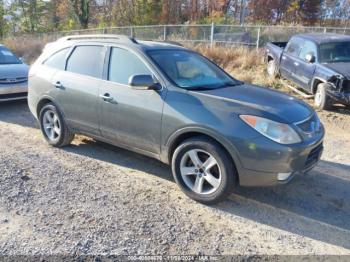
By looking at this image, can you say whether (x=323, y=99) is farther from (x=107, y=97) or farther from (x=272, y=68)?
(x=107, y=97)

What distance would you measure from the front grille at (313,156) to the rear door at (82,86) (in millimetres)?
2764

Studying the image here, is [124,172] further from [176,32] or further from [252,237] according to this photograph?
[176,32]

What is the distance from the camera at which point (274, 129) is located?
3.63 metres

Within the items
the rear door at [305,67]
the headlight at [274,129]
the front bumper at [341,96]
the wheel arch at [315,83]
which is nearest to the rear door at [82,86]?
the headlight at [274,129]

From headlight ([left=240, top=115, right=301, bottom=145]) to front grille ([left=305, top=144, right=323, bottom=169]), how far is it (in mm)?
330

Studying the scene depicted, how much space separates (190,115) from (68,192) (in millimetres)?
1720

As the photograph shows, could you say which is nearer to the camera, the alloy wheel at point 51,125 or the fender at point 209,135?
the fender at point 209,135

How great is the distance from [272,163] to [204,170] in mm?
760

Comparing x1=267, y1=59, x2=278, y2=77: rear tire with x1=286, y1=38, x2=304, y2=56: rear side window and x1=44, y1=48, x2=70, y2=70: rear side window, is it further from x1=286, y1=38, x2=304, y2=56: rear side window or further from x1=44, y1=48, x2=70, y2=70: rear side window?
x1=44, y1=48, x2=70, y2=70: rear side window

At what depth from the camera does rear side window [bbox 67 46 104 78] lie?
194 inches

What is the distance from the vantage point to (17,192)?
420cm

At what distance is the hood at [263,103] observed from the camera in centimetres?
374

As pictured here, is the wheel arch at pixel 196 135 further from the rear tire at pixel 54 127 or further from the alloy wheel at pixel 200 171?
the rear tire at pixel 54 127

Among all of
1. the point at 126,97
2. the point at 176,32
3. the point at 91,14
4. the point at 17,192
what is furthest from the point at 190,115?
the point at 91,14
